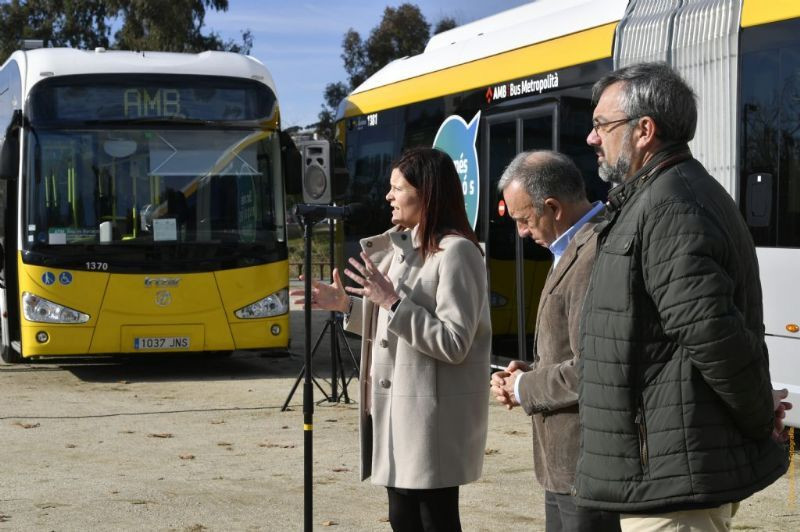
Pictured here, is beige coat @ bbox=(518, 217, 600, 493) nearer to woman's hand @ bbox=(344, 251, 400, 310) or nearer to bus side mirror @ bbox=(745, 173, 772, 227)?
woman's hand @ bbox=(344, 251, 400, 310)

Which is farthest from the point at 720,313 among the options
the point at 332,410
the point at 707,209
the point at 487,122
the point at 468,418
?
the point at 487,122

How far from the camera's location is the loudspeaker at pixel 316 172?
10711 mm

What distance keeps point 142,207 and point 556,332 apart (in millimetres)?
10028

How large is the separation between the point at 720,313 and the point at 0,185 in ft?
43.4

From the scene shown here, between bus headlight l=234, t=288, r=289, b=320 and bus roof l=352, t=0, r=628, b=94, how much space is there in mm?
2899

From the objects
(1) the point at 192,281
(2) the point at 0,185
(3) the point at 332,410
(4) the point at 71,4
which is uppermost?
(4) the point at 71,4

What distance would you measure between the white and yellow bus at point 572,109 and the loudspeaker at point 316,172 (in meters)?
1.72

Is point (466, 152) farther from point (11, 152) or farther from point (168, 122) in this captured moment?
point (11, 152)

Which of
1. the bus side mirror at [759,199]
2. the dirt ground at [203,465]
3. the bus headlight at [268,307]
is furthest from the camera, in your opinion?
the bus headlight at [268,307]

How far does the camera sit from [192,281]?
534 inches

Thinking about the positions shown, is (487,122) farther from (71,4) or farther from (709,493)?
(71,4)

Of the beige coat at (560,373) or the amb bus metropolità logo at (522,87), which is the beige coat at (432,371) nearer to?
the beige coat at (560,373)

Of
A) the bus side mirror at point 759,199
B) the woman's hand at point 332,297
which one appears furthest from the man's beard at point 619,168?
the bus side mirror at point 759,199

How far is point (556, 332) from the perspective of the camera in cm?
411
